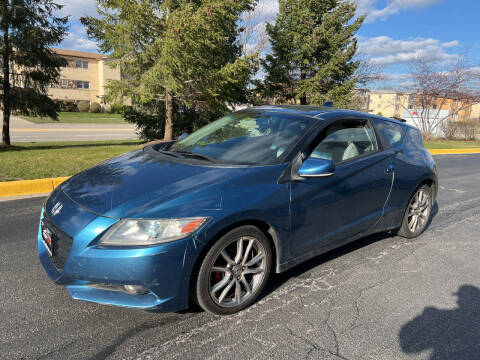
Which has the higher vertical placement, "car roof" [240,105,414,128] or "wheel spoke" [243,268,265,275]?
"car roof" [240,105,414,128]

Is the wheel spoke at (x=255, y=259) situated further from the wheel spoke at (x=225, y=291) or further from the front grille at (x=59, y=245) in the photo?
the front grille at (x=59, y=245)

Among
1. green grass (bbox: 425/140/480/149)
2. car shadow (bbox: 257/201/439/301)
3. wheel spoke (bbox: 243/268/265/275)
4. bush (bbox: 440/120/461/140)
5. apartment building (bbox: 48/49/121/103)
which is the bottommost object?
car shadow (bbox: 257/201/439/301)

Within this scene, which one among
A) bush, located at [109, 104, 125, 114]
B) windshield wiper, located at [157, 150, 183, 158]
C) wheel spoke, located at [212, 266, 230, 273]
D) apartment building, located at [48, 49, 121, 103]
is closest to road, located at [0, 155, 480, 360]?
wheel spoke, located at [212, 266, 230, 273]

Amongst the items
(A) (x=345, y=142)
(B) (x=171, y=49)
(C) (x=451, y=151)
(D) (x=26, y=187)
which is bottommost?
(D) (x=26, y=187)

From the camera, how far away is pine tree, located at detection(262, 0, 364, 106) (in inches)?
707

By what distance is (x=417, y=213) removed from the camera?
4383 mm

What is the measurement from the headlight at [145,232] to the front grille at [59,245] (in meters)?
0.28

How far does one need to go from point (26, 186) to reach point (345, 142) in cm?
536

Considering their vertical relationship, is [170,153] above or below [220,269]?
above

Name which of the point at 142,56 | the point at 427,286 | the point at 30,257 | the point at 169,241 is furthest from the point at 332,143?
the point at 142,56

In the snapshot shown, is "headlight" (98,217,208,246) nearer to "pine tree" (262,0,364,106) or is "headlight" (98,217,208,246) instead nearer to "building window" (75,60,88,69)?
"pine tree" (262,0,364,106)

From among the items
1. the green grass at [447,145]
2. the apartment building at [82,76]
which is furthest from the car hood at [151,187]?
the apartment building at [82,76]

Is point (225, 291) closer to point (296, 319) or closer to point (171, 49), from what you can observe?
point (296, 319)

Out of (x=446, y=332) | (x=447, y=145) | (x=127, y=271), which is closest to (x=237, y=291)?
(x=127, y=271)
